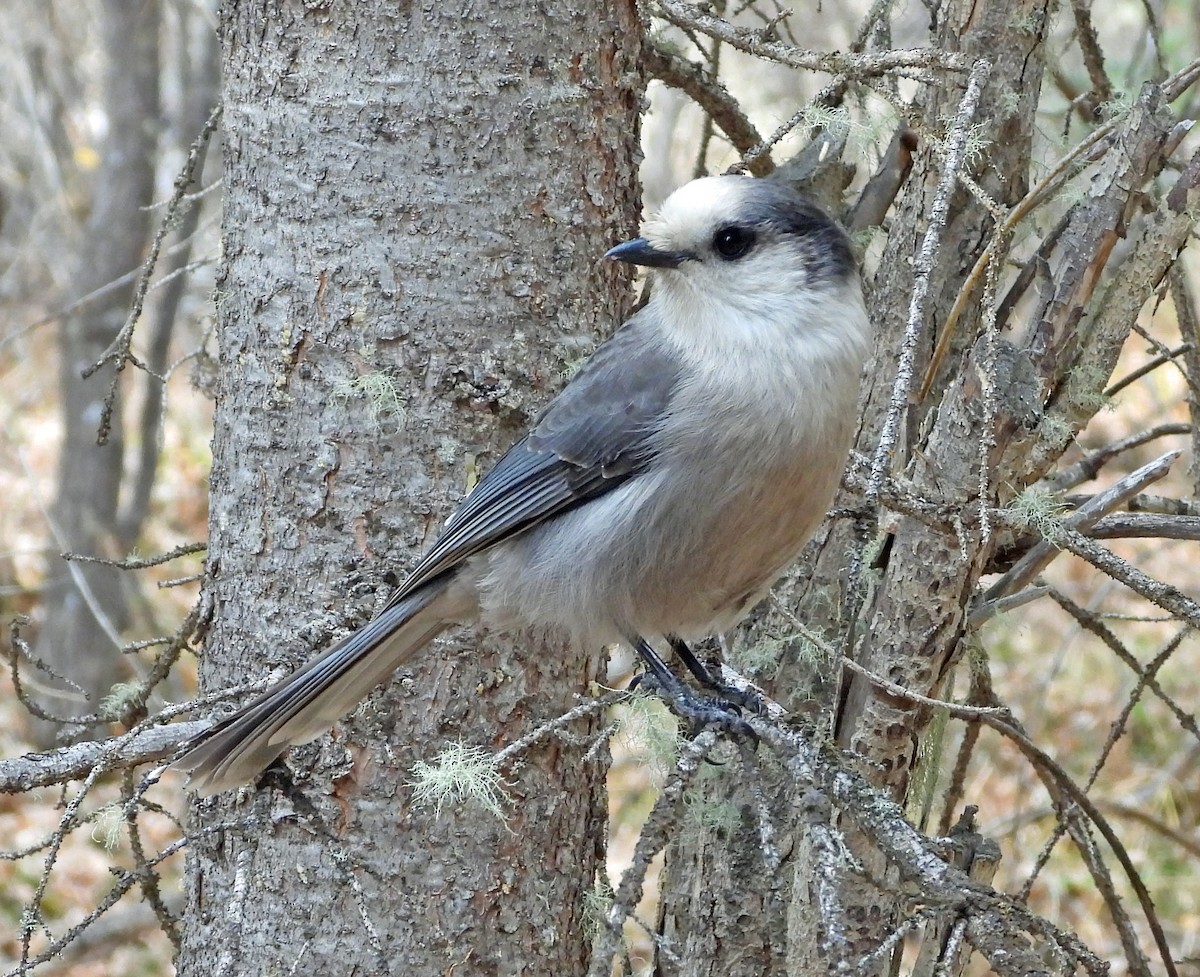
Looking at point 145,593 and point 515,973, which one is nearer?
point 515,973

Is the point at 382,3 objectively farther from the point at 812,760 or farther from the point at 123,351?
the point at 812,760

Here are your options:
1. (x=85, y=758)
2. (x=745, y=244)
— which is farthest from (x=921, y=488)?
(x=85, y=758)

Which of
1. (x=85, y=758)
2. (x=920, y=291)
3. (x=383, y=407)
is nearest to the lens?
(x=920, y=291)

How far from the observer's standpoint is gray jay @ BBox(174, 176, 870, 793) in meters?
2.42

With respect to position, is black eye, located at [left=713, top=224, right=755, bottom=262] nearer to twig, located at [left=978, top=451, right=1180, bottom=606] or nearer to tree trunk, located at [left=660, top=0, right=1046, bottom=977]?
tree trunk, located at [left=660, top=0, right=1046, bottom=977]

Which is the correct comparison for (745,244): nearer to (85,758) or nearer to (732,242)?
(732,242)

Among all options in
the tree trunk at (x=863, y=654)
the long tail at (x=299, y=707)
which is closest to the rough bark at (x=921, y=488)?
the tree trunk at (x=863, y=654)

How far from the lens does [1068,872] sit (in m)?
6.50

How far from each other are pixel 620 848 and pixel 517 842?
4536 millimetres

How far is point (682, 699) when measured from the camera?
8.54ft

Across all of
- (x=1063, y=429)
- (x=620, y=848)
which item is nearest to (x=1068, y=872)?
(x=620, y=848)

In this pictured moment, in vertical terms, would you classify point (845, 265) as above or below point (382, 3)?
below

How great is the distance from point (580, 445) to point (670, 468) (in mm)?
198

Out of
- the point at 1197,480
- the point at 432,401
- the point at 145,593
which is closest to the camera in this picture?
the point at 432,401
